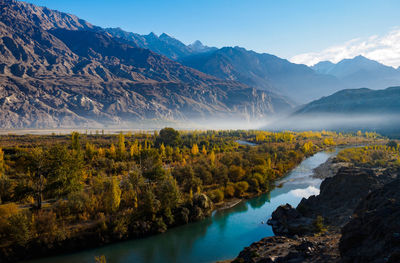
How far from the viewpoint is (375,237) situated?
1492 centimetres

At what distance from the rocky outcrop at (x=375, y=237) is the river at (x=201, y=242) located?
1074cm

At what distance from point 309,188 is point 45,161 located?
4159 centimetres

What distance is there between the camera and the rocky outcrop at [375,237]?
43.8ft

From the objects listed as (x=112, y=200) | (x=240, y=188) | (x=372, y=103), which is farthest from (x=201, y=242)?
(x=372, y=103)

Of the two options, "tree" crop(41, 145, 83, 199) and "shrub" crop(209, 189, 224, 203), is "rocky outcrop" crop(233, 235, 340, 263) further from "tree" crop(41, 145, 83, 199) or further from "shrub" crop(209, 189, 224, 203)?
"tree" crop(41, 145, 83, 199)

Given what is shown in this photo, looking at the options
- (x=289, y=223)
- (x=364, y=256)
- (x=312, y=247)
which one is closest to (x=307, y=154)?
(x=289, y=223)

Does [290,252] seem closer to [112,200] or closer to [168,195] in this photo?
[168,195]

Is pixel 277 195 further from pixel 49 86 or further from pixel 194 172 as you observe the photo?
pixel 49 86

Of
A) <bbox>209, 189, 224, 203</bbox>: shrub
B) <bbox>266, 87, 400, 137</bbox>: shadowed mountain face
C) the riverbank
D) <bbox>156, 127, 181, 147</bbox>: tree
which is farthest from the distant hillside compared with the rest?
<bbox>209, 189, 224, 203</bbox>: shrub

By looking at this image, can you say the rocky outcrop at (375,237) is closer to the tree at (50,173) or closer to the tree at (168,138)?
the tree at (50,173)

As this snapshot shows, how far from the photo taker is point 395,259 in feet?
39.8

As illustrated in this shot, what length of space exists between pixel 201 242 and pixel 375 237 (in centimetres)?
1645

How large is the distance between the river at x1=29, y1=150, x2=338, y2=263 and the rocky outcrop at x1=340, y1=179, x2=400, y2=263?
10.7 metres

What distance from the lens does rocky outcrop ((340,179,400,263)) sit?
1335cm
